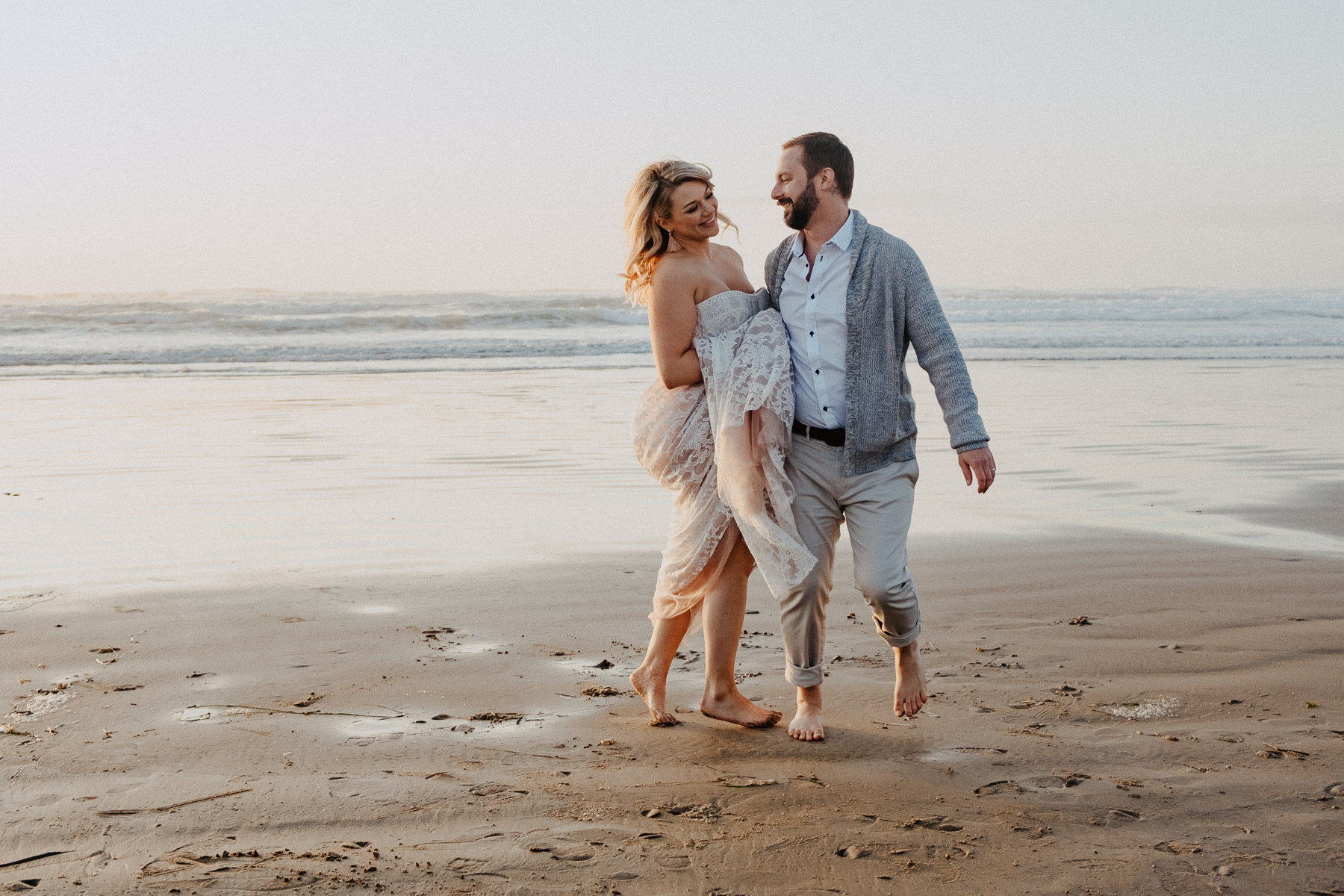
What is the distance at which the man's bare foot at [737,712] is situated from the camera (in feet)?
12.1

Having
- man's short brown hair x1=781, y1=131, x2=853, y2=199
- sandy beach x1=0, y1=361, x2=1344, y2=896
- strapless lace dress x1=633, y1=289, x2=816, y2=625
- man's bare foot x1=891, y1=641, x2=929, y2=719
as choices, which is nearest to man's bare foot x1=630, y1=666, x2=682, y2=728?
sandy beach x1=0, y1=361, x2=1344, y2=896

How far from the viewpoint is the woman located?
3623 millimetres

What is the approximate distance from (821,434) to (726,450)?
1.05ft

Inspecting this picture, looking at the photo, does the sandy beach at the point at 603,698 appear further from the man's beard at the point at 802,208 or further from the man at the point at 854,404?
the man's beard at the point at 802,208

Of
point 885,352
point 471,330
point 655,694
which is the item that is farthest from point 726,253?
point 471,330

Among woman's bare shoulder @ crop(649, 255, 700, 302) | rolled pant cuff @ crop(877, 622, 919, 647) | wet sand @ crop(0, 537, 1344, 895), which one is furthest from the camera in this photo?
woman's bare shoulder @ crop(649, 255, 700, 302)

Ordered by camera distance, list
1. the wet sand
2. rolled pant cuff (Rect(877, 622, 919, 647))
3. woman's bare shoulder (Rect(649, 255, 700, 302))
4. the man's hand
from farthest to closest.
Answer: woman's bare shoulder (Rect(649, 255, 700, 302)) → rolled pant cuff (Rect(877, 622, 919, 647)) → the man's hand → the wet sand

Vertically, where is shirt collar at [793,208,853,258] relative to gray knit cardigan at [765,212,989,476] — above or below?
above

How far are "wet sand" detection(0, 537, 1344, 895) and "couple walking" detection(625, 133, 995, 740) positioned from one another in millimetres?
340

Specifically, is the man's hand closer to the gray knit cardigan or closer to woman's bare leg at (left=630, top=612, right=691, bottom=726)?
the gray knit cardigan

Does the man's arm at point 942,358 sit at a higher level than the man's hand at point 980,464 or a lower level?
higher

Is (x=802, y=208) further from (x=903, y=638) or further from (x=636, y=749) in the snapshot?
(x=636, y=749)

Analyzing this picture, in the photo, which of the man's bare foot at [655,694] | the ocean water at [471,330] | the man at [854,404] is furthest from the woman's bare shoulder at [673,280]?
the ocean water at [471,330]

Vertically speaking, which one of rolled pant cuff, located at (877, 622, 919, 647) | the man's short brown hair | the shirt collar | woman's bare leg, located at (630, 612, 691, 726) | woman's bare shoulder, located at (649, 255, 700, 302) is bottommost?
woman's bare leg, located at (630, 612, 691, 726)
